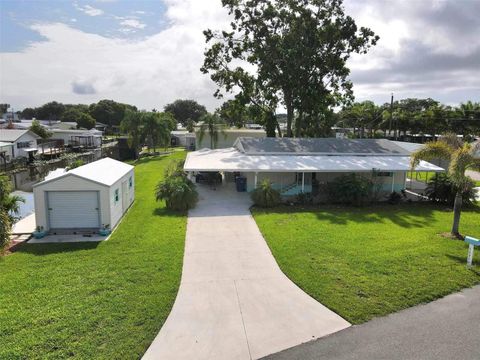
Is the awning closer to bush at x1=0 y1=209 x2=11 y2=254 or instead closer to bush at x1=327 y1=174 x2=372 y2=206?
bush at x1=327 y1=174 x2=372 y2=206

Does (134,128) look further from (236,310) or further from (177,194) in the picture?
(236,310)

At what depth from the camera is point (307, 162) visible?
69.7ft

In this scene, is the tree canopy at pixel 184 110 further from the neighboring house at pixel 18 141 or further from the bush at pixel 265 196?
the bush at pixel 265 196

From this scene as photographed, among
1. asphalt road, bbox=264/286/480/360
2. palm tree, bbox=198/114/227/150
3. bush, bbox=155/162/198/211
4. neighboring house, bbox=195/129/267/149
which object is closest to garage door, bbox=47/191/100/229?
bush, bbox=155/162/198/211

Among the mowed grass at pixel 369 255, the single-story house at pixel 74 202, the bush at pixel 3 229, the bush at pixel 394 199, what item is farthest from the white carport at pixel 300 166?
the bush at pixel 3 229

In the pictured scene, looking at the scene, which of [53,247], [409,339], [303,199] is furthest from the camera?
[303,199]

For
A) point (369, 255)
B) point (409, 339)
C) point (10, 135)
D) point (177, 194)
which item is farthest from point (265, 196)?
point (10, 135)

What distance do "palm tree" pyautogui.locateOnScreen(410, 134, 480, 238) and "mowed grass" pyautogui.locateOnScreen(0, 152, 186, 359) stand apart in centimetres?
1035

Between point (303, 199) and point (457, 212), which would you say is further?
point (303, 199)

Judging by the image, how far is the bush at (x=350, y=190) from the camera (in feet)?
59.7

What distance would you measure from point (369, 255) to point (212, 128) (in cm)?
3418

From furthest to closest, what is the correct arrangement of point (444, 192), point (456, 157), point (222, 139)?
point (222, 139)
point (444, 192)
point (456, 157)

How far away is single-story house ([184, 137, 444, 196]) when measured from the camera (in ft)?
65.4

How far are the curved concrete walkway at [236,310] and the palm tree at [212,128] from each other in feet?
105
